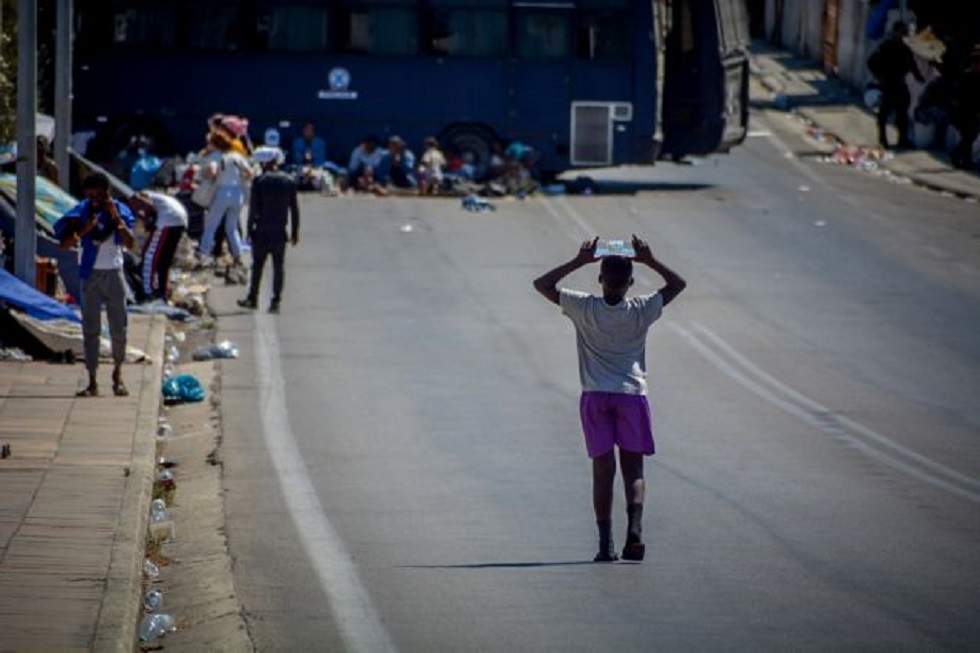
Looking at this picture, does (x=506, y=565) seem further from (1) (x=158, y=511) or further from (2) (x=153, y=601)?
(1) (x=158, y=511)

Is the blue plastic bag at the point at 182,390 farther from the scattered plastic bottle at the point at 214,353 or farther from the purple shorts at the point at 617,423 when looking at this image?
the purple shorts at the point at 617,423

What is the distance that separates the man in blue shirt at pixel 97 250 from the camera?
56.6 feet

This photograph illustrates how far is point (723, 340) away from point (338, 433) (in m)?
6.55

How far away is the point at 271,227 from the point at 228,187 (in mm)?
2993

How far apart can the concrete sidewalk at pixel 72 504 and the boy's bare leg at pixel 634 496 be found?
2551 mm

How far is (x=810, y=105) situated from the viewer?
4672cm

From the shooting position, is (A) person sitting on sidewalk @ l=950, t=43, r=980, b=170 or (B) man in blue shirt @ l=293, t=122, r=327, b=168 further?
(A) person sitting on sidewalk @ l=950, t=43, r=980, b=170

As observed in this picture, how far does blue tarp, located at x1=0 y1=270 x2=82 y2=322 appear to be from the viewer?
66.0 ft

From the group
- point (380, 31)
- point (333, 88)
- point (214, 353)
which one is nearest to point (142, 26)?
point (333, 88)

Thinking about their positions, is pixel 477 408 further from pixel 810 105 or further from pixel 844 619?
pixel 810 105

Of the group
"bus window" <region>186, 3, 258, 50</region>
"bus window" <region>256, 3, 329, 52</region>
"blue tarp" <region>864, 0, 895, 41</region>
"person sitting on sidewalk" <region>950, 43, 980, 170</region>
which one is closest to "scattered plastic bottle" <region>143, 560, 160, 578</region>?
"bus window" <region>256, 3, 329, 52</region>

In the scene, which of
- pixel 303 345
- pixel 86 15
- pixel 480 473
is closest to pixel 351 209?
pixel 86 15

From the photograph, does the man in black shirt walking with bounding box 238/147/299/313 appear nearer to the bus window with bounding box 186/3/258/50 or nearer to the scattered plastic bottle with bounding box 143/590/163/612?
the scattered plastic bottle with bounding box 143/590/163/612

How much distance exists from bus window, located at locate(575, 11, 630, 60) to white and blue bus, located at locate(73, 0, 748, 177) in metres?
0.02
